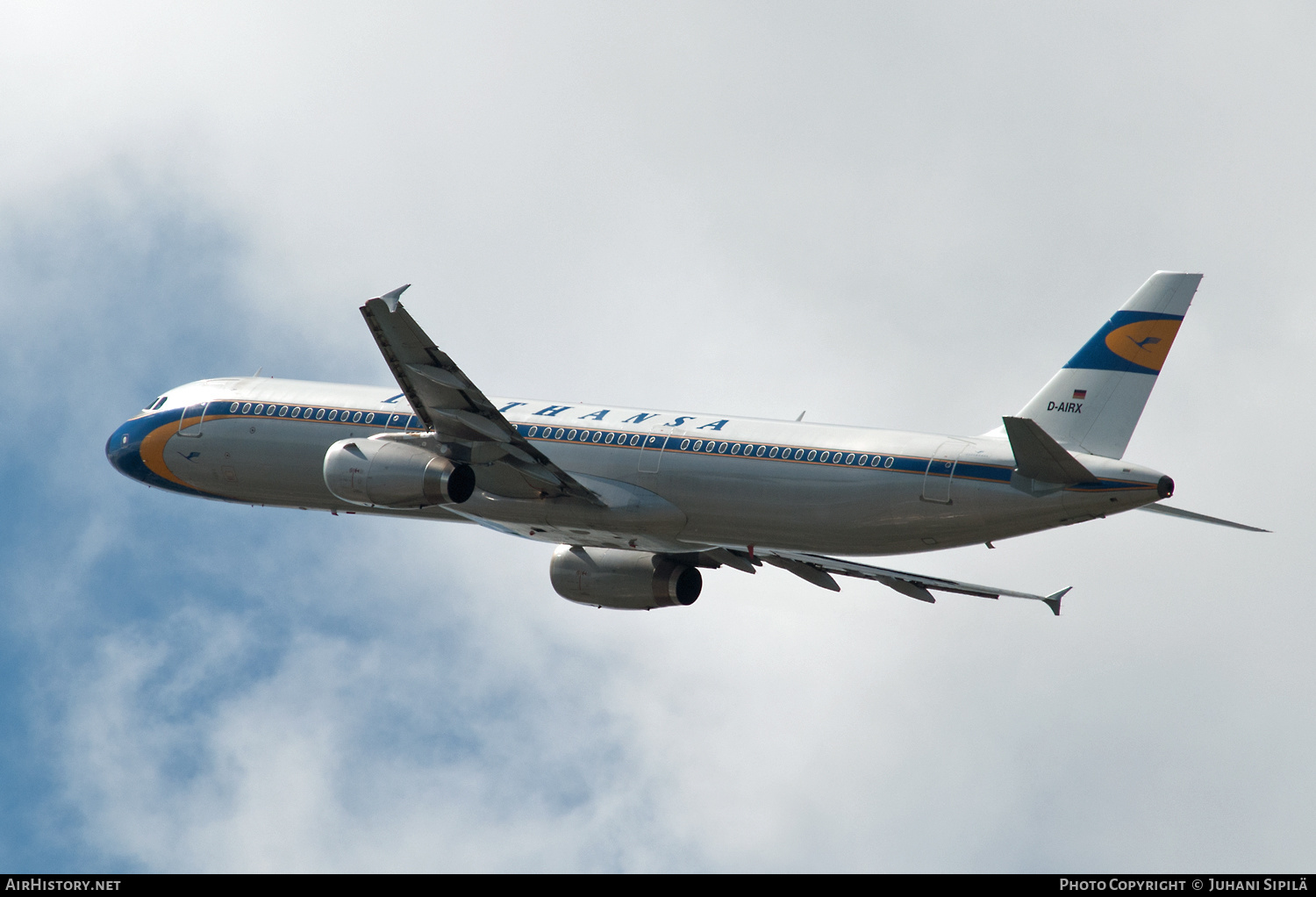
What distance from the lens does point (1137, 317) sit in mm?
33625

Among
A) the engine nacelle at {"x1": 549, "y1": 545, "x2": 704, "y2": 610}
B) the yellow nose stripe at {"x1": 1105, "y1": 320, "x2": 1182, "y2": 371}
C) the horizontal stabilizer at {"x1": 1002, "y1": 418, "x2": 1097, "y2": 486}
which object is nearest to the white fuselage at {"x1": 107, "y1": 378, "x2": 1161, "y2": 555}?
the horizontal stabilizer at {"x1": 1002, "y1": 418, "x2": 1097, "y2": 486}

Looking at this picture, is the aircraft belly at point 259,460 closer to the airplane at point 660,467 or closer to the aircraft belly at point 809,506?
the airplane at point 660,467

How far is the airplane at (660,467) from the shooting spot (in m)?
33.2

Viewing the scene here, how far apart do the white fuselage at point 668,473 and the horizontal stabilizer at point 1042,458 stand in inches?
9.8

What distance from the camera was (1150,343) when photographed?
33.4m

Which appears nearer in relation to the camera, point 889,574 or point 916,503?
point 916,503

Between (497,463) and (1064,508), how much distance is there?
40.9 feet

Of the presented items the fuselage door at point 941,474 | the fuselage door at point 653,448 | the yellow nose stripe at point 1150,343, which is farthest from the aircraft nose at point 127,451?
the yellow nose stripe at point 1150,343

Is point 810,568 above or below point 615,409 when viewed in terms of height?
below
